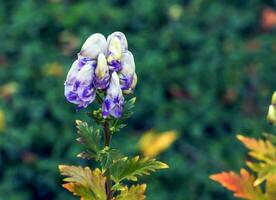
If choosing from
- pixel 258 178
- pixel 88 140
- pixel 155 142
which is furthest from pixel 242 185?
pixel 155 142

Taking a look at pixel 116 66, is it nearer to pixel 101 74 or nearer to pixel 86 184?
pixel 101 74

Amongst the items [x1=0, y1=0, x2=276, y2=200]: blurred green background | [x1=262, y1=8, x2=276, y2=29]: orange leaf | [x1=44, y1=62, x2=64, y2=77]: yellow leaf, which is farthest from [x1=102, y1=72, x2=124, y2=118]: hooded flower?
[x1=262, y1=8, x2=276, y2=29]: orange leaf

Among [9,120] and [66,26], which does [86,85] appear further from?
[66,26]

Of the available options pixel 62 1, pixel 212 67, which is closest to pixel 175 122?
pixel 212 67

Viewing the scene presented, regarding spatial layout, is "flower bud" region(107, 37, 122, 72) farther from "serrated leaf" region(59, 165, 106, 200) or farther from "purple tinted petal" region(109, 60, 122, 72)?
"serrated leaf" region(59, 165, 106, 200)

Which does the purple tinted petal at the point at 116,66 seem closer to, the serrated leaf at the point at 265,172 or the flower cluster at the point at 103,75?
the flower cluster at the point at 103,75

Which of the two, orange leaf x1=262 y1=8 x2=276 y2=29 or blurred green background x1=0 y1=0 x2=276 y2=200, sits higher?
orange leaf x1=262 y1=8 x2=276 y2=29
